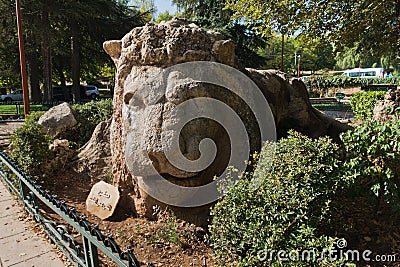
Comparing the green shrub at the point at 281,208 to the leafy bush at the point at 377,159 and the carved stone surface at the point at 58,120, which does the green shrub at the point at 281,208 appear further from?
the carved stone surface at the point at 58,120

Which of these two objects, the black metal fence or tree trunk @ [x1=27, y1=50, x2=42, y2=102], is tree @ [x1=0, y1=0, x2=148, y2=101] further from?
the black metal fence

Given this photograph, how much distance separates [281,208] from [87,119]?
24.4ft

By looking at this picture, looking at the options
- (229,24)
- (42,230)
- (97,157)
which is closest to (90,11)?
(229,24)

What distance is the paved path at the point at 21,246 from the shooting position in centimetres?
356

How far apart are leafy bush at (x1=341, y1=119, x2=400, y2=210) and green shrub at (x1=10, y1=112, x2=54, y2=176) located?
5.02 metres

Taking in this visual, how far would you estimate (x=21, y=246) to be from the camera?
3.88 m

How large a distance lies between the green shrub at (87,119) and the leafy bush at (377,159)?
258 inches

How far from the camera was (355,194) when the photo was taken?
3781 mm

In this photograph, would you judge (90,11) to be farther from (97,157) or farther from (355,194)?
(355,194)

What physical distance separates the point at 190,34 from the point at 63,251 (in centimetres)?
337

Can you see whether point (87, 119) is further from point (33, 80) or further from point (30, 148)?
point (33, 80)

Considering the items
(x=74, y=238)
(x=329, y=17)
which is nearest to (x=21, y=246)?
(x=74, y=238)

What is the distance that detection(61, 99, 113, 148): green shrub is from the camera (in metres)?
8.67

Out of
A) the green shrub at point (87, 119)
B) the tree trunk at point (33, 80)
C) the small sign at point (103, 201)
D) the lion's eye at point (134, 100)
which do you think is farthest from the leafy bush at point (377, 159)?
the tree trunk at point (33, 80)
